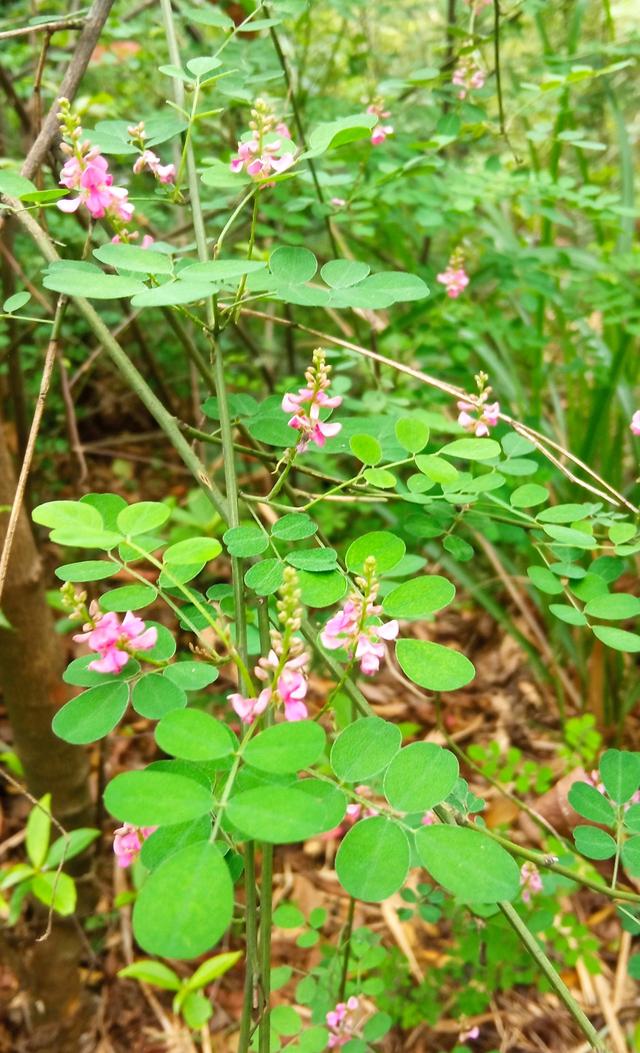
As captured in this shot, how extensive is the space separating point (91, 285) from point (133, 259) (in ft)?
0.13

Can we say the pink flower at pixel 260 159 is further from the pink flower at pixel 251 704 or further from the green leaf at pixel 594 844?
the green leaf at pixel 594 844

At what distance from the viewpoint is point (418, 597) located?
0.57 metres

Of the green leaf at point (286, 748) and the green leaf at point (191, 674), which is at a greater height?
the green leaf at point (286, 748)

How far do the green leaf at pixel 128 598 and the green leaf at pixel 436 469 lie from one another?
0.25 metres

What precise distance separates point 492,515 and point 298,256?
32 cm

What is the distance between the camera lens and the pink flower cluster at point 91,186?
0.65 m

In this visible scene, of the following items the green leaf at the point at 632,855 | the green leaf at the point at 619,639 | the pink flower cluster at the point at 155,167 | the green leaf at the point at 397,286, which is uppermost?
the pink flower cluster at the point at 155,167

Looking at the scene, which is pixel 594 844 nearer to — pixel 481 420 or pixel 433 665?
pixel 433 665

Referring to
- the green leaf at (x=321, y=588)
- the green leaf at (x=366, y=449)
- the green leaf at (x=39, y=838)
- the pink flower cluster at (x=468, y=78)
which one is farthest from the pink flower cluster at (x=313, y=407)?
the green leaf at (x=39, y=838)

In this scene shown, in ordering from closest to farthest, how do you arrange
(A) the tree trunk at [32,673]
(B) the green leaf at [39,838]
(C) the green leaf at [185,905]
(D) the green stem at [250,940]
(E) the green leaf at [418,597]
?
(C) the green leaf at [185,905] < (D) the green stem at [250,940] < (E) the green leaf at [418,597] < (A) the tree trunk at [32,673] < (B) the green leaf at [39,838]

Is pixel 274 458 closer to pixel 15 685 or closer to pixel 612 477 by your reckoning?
pixel 15 685

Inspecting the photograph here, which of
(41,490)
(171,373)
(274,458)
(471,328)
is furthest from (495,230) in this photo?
(274,458)

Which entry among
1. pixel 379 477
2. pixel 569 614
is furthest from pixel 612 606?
pixel 379 477

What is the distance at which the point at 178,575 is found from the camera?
1.91 ft
